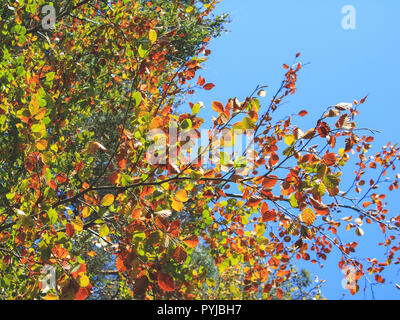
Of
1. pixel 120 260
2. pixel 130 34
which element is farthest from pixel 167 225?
pixel 130 34

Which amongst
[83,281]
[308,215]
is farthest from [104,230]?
[308,215]

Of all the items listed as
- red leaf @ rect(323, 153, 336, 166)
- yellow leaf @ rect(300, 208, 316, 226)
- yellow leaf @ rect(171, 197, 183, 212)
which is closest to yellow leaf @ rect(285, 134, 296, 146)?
red leaf @ rect(323, 153, 336, 166)

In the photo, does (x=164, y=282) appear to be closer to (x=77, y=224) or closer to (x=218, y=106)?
(x=77, y=224)

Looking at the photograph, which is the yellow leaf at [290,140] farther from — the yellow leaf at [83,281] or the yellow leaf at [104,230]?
the yellow leaf at [83,281]

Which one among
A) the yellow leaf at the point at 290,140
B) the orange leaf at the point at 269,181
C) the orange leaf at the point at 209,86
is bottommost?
the orange leaf at the point at 269,181

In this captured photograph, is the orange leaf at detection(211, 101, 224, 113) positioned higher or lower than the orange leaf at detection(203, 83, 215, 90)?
lower

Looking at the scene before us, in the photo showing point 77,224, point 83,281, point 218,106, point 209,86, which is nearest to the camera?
Result: point 83,281

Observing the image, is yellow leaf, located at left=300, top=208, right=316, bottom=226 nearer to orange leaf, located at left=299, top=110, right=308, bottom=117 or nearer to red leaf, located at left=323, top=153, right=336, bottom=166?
red leaf, located at left=323, top=153, right=336, bottom=166

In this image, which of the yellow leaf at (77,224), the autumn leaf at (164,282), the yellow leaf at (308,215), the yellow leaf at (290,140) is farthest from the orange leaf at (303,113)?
A: the yellow leaf at (77,224)

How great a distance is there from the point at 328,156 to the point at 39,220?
6.77 ft

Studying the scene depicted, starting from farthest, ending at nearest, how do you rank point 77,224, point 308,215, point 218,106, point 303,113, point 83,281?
point 303,113 < point 218,106 < point 77,224 < point 308,215 < point 83,281

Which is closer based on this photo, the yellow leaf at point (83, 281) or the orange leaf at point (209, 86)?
the yellow leaf at point (83, 281)

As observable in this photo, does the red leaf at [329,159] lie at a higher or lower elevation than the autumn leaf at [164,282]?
higher

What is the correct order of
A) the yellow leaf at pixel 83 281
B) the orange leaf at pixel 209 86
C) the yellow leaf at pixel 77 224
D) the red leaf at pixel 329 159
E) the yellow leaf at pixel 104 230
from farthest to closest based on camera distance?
1. the orange leaf at pixel 209 86
2. the yellow leaf at pixel 104 230
3. the yellow leaf at pixel 77 224
4. the red leaf at pixel 329 159
5. the yellow leaf at pixel 83 281
